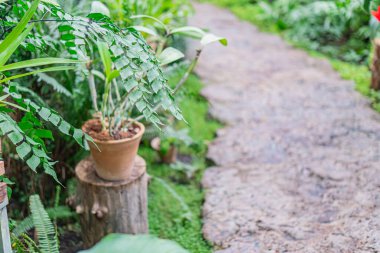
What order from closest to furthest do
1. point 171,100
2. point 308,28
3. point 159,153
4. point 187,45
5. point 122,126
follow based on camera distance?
point 171,100 → point 122,126 → point 159,153 → point 187,45 → point 308,28

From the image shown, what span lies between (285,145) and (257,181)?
537 mm

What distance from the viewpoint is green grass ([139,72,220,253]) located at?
2.69m

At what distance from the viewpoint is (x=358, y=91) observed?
4305 mm

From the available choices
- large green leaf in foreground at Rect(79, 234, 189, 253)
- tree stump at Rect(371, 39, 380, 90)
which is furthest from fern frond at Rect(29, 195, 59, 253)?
tree stump at Rect(371, 39, 380, 90)

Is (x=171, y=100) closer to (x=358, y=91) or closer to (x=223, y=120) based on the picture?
(x=223, y=120)

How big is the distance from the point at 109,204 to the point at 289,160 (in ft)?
4.61

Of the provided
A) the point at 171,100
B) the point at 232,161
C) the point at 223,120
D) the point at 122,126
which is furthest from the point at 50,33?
the point at 223,120

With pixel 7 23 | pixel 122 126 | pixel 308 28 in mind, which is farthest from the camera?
pixel 308 28

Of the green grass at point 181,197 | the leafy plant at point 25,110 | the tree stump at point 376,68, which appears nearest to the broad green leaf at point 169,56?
the green grass at point 181,197

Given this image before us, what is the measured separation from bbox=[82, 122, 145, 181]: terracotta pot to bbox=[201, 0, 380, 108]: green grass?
7.67 ft

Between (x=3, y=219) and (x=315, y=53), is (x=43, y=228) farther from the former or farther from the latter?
(x=315, y=53)

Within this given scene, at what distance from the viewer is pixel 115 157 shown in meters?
2.33

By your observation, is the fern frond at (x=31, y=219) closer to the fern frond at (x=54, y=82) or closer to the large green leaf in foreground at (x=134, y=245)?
the fern frond at (x=54, y=82)

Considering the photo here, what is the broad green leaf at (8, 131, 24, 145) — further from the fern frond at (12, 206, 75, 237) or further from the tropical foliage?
the fern frond at (12, 206, 75, 237)
